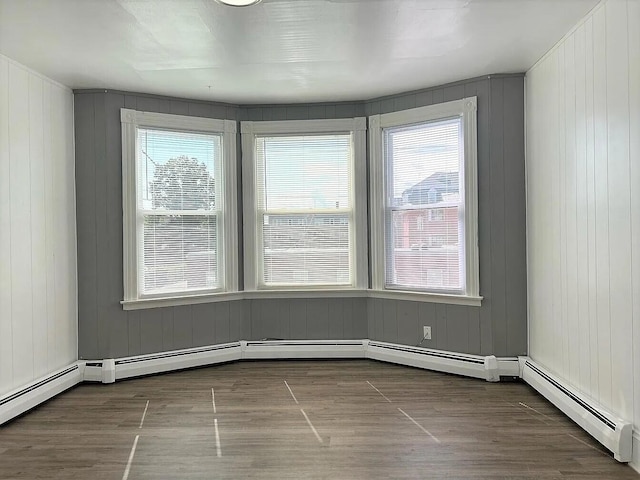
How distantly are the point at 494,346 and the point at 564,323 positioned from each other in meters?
0.87

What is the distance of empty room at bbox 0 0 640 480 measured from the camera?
293 centimetres

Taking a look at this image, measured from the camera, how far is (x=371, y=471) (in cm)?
271

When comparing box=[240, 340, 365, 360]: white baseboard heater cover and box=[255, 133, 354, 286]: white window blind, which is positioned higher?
box=[255, 133, 354, 286]: white window blind

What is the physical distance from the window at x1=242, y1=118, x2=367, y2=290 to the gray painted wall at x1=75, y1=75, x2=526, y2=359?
450 millimetres

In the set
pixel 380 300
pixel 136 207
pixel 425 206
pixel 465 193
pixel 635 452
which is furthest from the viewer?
pixel 380 300

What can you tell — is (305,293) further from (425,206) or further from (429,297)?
(425,206)

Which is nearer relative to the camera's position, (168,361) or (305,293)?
(168,361)

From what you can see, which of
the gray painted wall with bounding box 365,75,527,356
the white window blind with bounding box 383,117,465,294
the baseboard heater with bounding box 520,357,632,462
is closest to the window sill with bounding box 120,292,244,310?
the white window blind with bounding box 383,117,465,294

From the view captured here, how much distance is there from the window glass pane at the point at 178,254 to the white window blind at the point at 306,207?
49 centimetres

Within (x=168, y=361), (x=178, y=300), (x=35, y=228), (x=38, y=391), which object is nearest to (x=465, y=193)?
(x=178, y=300)

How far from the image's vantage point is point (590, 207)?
3156mm

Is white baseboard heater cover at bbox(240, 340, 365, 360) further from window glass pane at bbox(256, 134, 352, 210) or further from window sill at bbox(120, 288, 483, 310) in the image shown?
window glass pane at bbox(256, 134, 352, 210)

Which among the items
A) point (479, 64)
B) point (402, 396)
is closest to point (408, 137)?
point (479, 64)

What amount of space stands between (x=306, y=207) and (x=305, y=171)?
354mm
